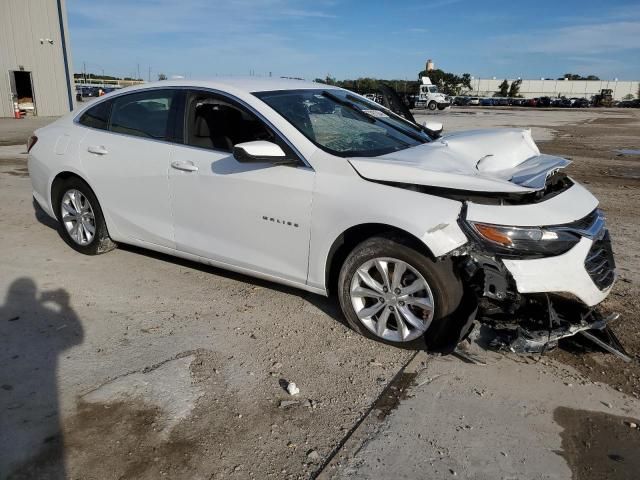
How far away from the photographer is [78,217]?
16.7ft

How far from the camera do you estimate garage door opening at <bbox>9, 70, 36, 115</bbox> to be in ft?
83.7

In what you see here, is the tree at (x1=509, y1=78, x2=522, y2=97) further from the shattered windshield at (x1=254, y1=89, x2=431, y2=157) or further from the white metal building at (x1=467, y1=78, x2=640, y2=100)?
the shattered windshield at (x1=254, y1=89, x2=431, y2=157)

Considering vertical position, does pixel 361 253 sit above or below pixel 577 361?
above

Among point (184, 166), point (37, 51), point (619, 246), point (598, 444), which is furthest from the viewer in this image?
Answer: point (37, 51)

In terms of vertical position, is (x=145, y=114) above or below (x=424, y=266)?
above

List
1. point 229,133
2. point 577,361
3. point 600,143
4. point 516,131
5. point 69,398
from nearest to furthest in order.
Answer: point 69,398, point 577,361, point 229,133, point 516,131, point 600,143

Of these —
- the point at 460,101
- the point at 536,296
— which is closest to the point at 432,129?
the point at 536,296

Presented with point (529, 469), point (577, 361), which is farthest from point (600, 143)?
point (529, 469)

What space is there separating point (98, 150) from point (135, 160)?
518 millimetres

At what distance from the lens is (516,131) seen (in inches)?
168

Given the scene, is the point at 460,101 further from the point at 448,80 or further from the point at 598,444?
the point at 598,444

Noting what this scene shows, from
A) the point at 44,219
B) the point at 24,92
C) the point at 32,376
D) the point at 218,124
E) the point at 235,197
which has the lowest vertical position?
the point at 24,92

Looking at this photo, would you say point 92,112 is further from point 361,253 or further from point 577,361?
point 577,361

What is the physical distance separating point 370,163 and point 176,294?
203 centimetres
